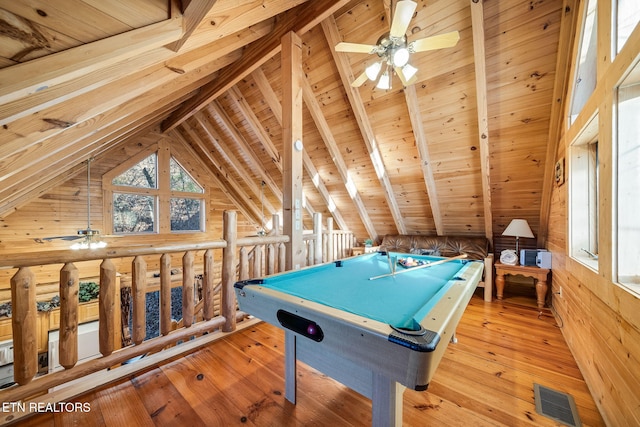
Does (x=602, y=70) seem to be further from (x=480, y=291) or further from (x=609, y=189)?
(x=480, y=291)

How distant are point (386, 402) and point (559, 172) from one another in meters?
2.96

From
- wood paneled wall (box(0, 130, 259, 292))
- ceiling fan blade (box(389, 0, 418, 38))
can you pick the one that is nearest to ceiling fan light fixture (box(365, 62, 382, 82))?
ceiling fan blade (box(389, 0, 418, 38))

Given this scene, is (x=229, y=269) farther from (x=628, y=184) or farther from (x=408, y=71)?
(x=628, y=184)

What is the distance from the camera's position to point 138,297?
1.75m

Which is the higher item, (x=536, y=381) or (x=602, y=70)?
(x=602, y=70)

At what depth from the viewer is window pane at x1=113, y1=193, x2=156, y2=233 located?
4.72 meters

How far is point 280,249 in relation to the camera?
8.68ft

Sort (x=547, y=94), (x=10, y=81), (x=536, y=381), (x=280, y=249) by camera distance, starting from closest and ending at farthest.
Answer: (x=10, y=81)
(x=536, y=381)
(x=547, y=94)
(x=280, y=249)

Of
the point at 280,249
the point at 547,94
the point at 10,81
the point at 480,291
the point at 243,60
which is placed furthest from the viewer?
the point at 480,291

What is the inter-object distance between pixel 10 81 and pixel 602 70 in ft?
9.45

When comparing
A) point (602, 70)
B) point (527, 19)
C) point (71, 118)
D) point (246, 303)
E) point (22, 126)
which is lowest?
point (246, 303)

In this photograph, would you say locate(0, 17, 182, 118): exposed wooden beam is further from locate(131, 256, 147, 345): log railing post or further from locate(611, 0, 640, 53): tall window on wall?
locate(611, 0, 640, 53): tall window on wall

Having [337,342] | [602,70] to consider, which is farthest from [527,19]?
[337,342]

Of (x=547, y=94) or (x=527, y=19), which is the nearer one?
(x=527, y=19)
